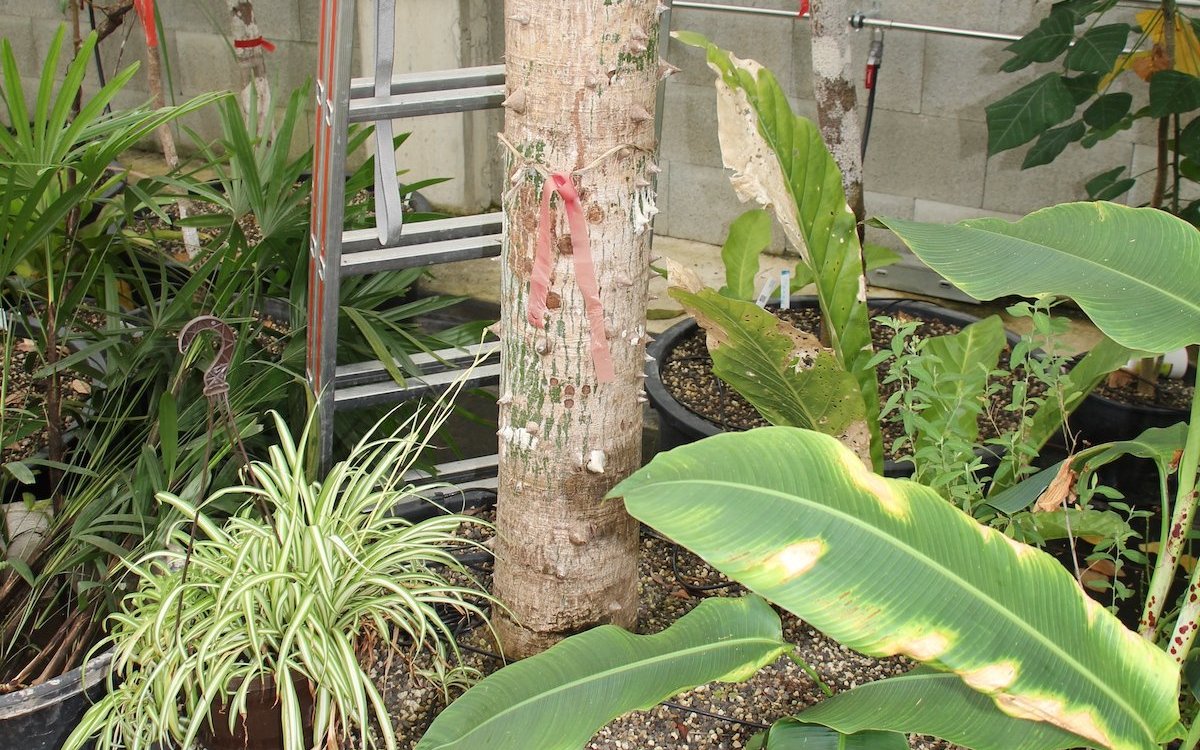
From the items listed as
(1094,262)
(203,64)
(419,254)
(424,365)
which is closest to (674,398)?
(424,365)

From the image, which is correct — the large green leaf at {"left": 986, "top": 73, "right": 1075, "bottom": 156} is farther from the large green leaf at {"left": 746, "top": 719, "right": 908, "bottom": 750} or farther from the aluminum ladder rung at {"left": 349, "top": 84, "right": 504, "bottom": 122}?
the large green leaf at {"left": 746, "top": 719, "right": 908, "bottom": 750}

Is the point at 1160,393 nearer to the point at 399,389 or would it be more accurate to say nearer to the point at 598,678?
the point at 399,389

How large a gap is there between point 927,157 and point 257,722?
2.89 m

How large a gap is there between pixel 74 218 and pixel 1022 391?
1.72m

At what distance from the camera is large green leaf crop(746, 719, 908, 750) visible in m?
1.57

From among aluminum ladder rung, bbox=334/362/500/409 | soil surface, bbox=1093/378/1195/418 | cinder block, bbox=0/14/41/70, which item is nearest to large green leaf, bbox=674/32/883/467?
aluminum ladder rung, bbox=334/362/500/409

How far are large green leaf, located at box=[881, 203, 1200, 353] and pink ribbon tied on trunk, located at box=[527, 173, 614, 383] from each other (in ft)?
1.37

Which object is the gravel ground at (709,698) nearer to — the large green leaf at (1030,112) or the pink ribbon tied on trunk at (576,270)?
the pink ribbon tied on trunk at (576,270)

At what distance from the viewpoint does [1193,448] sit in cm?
159

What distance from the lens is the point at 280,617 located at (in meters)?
1.71

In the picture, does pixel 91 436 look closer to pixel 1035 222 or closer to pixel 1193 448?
pixel 1035 222

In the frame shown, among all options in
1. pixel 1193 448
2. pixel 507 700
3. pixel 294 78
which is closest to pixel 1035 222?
pixel 1193 448

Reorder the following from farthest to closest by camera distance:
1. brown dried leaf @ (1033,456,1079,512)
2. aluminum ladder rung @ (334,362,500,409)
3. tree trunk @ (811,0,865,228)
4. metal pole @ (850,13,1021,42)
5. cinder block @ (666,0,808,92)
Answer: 1. cinder block @ (666,0,808,92)
2. metal pole @ (850,13,1021,42)
3. tree trunk @ (811,0,865,228)
4. aluminum ladder rung @ (334,362,500,409)
5. brown dried leaf @ (1033,456,1079,512)

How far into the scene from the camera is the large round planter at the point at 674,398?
8.55 ft
